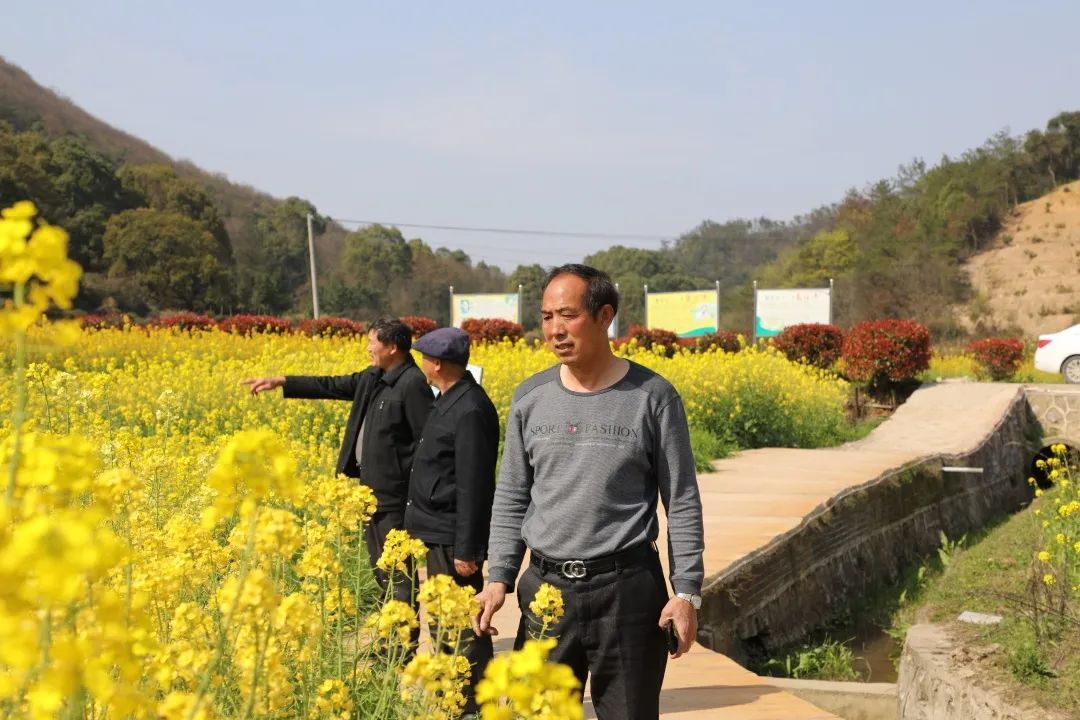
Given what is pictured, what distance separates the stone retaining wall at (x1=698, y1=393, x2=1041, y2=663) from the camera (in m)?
6.48

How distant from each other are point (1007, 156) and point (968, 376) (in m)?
38.8

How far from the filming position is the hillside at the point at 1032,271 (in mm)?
43188

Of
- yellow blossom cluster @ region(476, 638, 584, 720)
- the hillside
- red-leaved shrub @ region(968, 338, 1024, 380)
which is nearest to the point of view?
yellow blossom cluster @ region(476, 638, 584, 720)

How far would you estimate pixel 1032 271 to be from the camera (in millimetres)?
48875

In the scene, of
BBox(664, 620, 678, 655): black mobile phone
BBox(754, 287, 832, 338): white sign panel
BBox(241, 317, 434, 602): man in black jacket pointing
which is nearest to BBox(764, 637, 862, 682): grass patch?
BBox(241, 317, 434, 602): man in black jacket pointing

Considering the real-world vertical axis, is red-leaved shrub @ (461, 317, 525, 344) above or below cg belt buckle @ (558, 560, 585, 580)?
above

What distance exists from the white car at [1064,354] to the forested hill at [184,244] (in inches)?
1183

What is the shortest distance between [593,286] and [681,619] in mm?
868

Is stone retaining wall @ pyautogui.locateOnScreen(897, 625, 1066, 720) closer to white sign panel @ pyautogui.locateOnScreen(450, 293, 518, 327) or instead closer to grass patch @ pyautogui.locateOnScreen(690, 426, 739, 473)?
grass patch @ pyautogui.locateOnScreen(690, 426, 739, 473)

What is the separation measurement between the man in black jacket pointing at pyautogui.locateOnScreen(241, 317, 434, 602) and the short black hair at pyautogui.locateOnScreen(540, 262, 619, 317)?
1.65 m

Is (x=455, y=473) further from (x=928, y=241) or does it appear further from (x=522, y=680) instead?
(x=928, y=241)

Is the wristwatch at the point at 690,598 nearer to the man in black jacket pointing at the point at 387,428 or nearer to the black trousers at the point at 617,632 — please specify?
the black trousers at the point at 617,632

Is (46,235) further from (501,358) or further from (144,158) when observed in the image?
(144,158)

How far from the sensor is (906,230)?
4919 centimetres
